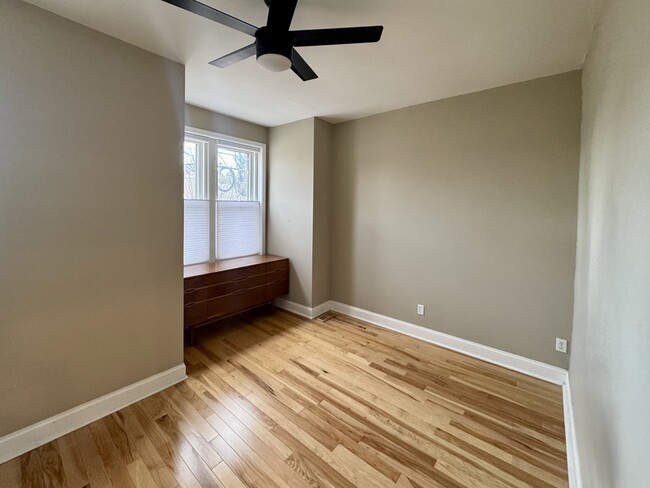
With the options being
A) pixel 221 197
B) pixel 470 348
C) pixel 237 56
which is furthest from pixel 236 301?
pixel 470 348

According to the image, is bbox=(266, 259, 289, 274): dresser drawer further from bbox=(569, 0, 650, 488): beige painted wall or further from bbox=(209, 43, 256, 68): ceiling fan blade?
bbox=(569, 0, 650, 488): beige painted wall

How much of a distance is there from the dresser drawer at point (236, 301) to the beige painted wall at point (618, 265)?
292cm

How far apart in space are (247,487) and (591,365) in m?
1.82

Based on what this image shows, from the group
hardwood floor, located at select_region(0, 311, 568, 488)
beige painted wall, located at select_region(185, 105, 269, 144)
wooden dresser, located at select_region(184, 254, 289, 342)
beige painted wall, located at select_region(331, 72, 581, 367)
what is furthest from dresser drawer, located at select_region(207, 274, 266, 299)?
beige painted wall, located at select_region(185, 105, 269, 144)

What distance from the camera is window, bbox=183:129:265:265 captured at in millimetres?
3199

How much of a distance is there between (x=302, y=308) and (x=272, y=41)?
2968 millimetres

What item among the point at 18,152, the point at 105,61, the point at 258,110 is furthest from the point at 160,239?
the point at 258,110

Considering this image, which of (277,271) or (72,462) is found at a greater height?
(277,271)

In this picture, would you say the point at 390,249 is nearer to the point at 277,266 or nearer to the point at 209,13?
the point at 277,266

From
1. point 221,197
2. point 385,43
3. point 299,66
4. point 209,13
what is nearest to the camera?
point 209,13

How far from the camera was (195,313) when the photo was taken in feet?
9.07

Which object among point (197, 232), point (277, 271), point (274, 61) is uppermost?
point (274, 61)

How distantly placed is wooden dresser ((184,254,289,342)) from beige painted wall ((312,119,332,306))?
46 cm

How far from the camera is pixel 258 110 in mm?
3197
